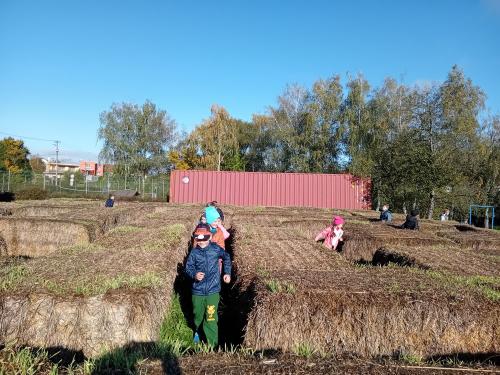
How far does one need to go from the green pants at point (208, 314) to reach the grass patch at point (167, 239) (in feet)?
6.83

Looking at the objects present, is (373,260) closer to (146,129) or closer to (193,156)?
(193,156)

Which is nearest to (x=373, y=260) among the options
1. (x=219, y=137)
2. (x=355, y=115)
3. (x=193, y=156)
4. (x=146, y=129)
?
(x=355, y=115)

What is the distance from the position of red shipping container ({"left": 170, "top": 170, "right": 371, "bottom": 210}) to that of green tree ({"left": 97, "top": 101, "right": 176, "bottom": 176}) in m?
24.8

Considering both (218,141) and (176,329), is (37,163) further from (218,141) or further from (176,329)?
(176,329)

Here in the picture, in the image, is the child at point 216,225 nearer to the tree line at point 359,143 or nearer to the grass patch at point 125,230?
the grass patch at point 125,230

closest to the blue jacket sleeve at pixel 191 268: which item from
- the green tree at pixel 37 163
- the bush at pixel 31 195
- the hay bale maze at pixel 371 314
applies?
the hay bale maze at pixel 371 314

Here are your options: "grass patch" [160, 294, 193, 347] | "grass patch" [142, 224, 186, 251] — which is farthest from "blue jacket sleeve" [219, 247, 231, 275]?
"grass patch" [142, 224, 186, 251]

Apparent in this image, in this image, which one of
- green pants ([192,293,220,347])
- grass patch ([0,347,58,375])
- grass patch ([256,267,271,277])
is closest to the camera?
grass patch ([0,347,58,375])

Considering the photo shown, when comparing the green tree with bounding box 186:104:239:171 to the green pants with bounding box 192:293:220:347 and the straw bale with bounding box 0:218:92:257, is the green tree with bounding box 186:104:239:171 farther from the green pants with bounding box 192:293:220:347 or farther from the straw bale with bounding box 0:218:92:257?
the green pants with bounding box 192:293:220:347

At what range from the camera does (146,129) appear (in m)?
54.0

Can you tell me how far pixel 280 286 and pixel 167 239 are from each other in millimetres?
4002

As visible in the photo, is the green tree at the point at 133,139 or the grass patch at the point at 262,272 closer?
the grass patch at the point at 262,272

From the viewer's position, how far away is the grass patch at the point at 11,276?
4.57 m

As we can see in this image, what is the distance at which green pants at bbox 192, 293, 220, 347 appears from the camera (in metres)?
5.33
